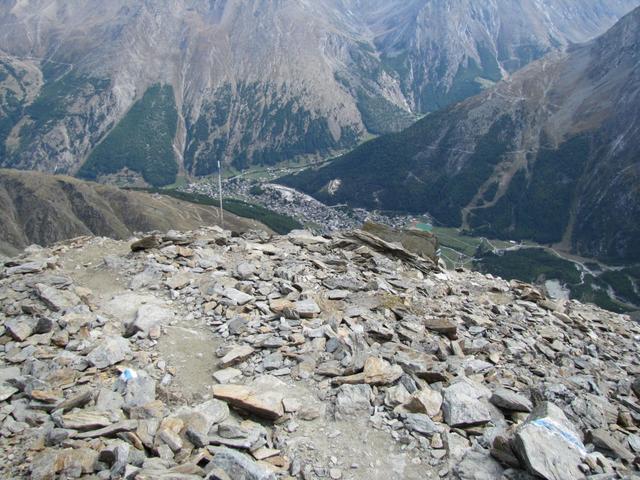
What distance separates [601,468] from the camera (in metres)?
10.7

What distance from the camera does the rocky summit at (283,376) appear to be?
1069 cm

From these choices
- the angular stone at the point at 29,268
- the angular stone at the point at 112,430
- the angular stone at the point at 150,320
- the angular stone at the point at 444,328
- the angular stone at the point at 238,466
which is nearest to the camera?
the angular stone at the point at 238,466

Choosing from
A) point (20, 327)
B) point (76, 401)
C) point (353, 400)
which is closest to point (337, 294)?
point (353, 400)

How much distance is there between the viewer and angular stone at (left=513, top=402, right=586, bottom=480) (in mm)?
10188

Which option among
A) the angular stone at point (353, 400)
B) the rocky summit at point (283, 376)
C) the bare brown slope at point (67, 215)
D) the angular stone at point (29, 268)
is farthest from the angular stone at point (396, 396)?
the bare brown slope at point (67, 215)

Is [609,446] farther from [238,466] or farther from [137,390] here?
[137,390]

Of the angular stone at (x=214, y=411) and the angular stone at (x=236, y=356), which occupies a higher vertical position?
the angular stone at (x=236, y=356)

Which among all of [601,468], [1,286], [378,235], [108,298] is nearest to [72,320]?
[108,298]

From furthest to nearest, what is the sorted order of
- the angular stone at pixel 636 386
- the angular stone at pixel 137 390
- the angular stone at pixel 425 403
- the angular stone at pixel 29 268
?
the angular stone at pixel 29 268, the angular stone at pixel 636 386, the angular stone at pixel 425 403, the angular stone at pixel 137 390

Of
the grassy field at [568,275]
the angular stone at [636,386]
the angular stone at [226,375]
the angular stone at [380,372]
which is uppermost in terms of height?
the angular stone at [380,372]

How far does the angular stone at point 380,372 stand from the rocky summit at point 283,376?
0.15ft

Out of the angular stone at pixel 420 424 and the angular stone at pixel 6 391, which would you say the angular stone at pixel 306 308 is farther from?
the angular stone at pixel 6 391

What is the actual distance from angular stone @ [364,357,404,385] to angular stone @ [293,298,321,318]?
3.63 m

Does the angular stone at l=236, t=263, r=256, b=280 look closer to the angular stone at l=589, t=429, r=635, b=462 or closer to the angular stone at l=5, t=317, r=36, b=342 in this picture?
the angular stone at l=5, t=317, r=36, b=342
